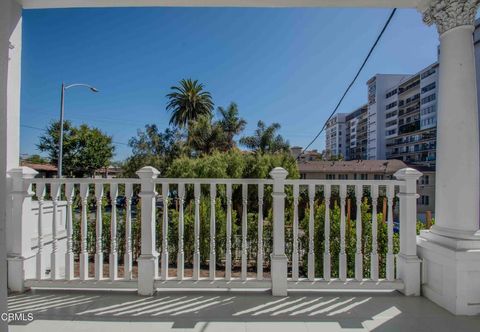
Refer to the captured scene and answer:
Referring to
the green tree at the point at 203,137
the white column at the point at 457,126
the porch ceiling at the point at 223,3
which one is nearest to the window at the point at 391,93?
the green tree at the point at 203,137

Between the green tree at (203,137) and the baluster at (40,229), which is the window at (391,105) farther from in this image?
the baluster at (40,229)

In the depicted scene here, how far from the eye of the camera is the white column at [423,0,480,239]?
202 centimetres

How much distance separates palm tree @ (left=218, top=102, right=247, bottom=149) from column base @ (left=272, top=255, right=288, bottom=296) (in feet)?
71.4

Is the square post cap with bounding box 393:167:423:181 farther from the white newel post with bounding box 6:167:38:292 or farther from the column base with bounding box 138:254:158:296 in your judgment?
the white newel post with bounding box 6:167:38:292

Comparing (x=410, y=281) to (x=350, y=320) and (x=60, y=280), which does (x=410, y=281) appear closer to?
(x=350, y=320)

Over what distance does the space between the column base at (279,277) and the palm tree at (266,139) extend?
24.3m

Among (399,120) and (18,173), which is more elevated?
(399,120)

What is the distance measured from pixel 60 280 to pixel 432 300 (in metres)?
2.94

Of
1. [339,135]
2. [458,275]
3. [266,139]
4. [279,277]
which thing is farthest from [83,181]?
[339,135]

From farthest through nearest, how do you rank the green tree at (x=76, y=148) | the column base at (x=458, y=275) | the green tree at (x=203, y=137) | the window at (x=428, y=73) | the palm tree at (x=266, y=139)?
the window at (x=428, y=73) → the palm tree at (x=266, y=139) → the green tree at (x=203, y=137) → the green tree at (x=76, y=148) → the column base at (x=458, y=275)

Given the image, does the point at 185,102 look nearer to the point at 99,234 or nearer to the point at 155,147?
the point at 155,147

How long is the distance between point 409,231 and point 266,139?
25184mm

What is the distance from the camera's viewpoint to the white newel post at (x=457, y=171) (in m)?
1.92

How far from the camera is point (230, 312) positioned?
1.96 metres
